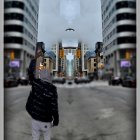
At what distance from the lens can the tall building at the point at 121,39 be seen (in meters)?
3.42

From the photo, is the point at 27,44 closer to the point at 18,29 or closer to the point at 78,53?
the point at 18,29

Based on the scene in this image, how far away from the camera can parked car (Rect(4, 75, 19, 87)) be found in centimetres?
350

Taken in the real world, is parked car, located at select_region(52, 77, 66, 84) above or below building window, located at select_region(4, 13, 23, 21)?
below

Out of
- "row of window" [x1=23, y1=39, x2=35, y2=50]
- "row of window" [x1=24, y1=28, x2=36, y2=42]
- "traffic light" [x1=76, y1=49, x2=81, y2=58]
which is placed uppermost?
"row of window" [x1=24, y1=28, x2=36, y2=42]

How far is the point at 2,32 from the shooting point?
11.6ft

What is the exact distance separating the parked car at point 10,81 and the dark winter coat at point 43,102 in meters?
0.19

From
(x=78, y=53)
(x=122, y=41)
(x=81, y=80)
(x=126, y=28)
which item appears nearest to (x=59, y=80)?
(x=81, y=80)

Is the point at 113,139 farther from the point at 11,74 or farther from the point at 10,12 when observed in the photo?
the point at 10,12

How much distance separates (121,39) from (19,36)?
0.91 meters

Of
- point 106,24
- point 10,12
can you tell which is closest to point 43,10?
point 10,12

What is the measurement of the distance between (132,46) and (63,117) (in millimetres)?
872

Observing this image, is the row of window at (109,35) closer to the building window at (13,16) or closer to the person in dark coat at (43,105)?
the person in dark coat at (43,105)

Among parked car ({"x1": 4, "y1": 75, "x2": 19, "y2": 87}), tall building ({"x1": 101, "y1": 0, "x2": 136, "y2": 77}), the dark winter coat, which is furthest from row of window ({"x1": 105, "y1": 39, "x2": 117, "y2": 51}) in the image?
parked car ({"x1": 4, "y1": 75, "x2": 19, "y2": 87})

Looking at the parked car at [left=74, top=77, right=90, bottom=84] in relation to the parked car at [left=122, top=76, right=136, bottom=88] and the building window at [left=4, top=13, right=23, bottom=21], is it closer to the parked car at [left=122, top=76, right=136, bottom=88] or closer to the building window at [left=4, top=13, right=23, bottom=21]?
the parked car at [left=122, top=76, right=136, bottom=88]
